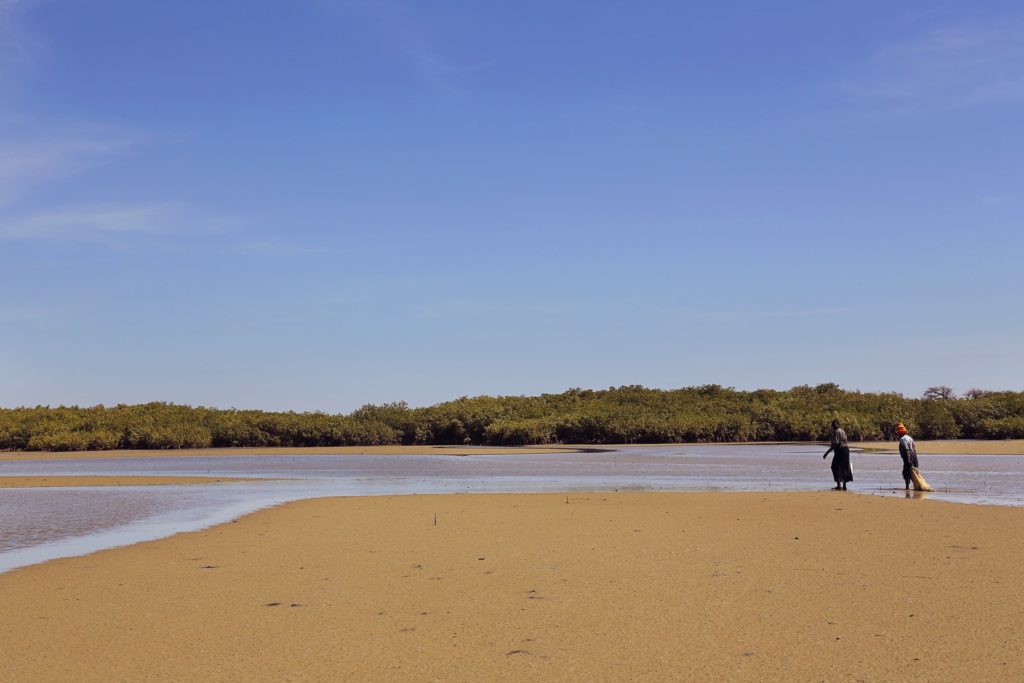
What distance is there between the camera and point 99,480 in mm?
29266

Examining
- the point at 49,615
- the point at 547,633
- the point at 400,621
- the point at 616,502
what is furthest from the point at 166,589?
the point at 616,502

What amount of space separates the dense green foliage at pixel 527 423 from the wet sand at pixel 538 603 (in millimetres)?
48208

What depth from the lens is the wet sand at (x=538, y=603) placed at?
7.00 meters

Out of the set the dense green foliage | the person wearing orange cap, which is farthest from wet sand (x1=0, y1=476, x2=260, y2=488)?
the dense green foliage

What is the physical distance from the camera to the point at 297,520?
54.2 ft

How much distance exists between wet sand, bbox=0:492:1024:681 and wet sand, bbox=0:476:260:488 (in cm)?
1416

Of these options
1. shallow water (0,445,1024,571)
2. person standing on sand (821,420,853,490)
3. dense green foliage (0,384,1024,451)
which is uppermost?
dense green foliage (0,384,1024,451)

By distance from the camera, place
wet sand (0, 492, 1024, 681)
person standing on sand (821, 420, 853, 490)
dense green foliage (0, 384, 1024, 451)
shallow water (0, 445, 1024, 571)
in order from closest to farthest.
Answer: wet sand (0, 492, 1024, 681) → shallow water (0, 445, 1024, 571) → person standing on sand (821, 420, 853, 490) → dense green foliage (0, 384, 1024, 451)

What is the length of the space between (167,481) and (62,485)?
282 centimetres

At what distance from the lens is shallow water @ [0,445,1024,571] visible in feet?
52.7

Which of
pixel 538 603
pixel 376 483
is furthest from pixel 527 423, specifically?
pixel 538 603

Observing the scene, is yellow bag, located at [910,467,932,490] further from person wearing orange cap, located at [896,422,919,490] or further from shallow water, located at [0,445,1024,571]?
shallow water, located at [0,445,1024,571]

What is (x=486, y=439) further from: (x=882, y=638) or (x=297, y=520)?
(x=882, y=638)

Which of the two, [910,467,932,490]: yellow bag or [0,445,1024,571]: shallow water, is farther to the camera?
[910,467,932,490]: yellow bag
